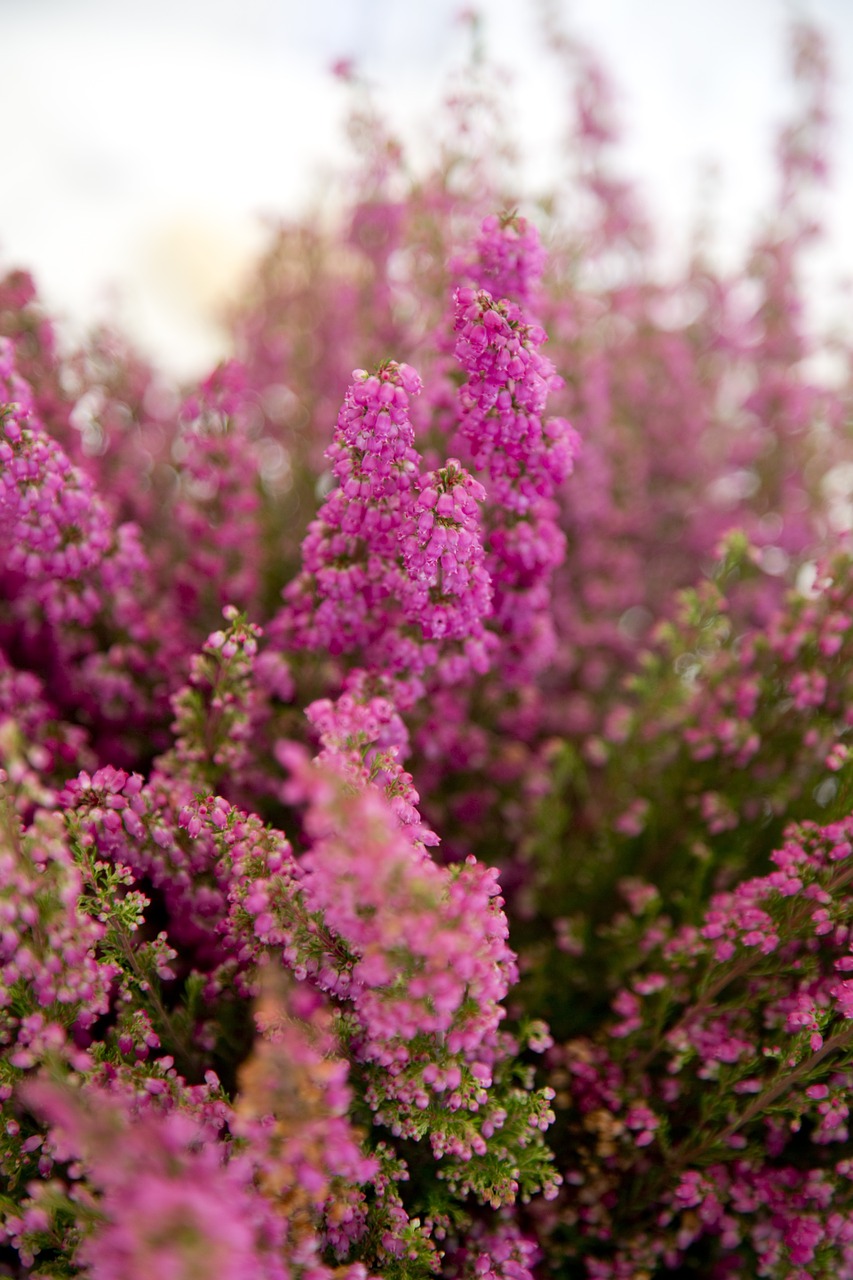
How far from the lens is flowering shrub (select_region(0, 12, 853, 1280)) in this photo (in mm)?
942

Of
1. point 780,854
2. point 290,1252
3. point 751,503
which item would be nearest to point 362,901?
point 290,1252

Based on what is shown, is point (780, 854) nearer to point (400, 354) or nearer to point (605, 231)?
point (400, 354)

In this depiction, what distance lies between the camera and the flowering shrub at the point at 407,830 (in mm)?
942

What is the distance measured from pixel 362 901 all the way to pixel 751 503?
2067mm

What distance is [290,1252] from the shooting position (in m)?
0.92

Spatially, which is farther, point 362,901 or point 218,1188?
point 362,901

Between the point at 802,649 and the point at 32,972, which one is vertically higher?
the point at 802,649

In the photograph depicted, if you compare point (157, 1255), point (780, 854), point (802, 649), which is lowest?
point (157, 1255)

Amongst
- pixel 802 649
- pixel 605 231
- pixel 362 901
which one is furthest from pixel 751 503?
pixel 362 901

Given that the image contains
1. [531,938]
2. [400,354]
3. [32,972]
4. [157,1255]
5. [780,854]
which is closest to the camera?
[157,1255]

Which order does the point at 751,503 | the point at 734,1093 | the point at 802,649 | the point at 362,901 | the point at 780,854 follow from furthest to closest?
the point at 751,503
the point at 802,649
the point at 734,1093
the point at 780,854
the point at 362,901

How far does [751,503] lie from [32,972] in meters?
2.23

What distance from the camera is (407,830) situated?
3.34ft

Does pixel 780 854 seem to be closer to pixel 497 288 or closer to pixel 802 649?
pixel 802 649
